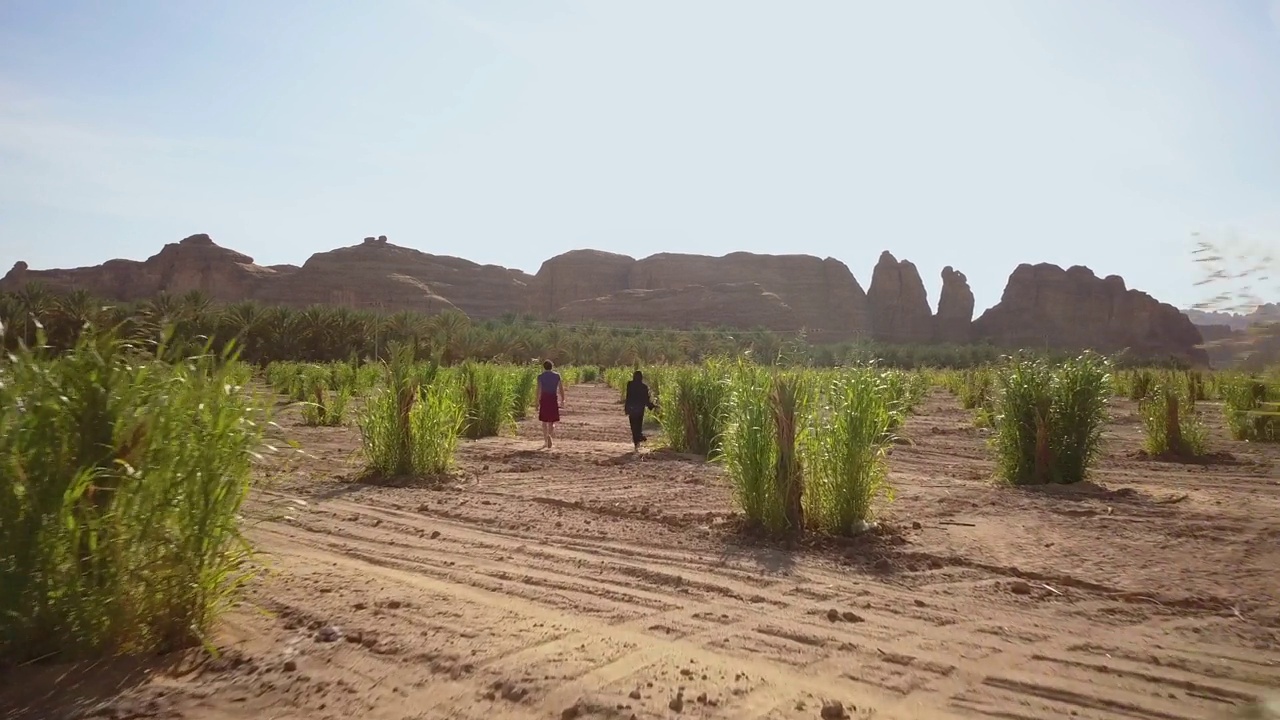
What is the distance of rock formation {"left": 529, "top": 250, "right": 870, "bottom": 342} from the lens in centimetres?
11675

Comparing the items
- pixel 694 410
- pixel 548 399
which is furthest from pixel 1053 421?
pixel 548 399

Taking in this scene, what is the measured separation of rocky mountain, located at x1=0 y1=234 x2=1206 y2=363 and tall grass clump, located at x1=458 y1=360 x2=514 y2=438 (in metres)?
68.3

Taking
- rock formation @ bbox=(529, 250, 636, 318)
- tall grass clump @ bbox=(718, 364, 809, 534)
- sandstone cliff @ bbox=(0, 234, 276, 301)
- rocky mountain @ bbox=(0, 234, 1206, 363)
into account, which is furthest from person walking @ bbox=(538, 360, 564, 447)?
rock formation @ bbox=(529, 250, 636, 318)

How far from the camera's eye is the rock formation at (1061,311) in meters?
73.1

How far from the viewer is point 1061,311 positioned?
8662 centimetres

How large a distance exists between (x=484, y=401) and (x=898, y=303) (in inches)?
3974

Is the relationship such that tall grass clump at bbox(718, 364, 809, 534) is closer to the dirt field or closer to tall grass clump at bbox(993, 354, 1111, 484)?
the dirt field

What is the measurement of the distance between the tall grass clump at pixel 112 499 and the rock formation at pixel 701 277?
11126cm

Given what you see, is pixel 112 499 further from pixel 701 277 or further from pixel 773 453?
pixel 701 277

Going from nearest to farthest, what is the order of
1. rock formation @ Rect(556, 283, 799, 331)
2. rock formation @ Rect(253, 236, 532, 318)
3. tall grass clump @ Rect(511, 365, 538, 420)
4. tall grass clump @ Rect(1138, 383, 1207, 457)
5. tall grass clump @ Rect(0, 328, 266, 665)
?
tall grass clump @ Rect(0, 328, 266, 665), tall grass clump @ Rect(1138, 383, 1207, 457), tall grass clump @ Rect(511, 365, 538, 420), rock formation @ Rect(556, 283, 799, 331), rock formation @ Rect(253, 236, 532, 318)

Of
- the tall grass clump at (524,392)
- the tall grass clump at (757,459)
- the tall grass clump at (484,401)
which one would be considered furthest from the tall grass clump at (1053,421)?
the tall grass clump at (524,392)

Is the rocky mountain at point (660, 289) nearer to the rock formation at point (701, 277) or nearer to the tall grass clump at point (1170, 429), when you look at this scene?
the rock formation at point (701, 277)

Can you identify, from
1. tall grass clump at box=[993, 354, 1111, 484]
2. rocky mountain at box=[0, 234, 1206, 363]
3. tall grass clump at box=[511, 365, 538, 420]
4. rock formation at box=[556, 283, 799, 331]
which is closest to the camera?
tall grass clump at box=[993, 354, 1111, 484]

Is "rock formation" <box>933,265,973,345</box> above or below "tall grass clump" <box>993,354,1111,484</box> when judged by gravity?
above
